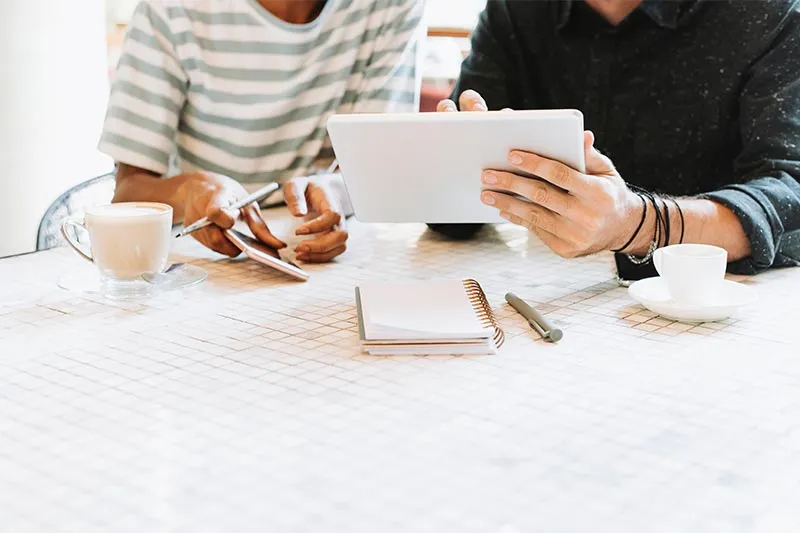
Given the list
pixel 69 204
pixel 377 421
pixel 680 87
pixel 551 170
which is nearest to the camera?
pixel 377 421

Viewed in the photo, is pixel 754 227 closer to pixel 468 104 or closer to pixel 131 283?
pixel 468 104

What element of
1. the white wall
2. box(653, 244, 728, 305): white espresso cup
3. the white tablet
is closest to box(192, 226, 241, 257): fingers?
the white tablet

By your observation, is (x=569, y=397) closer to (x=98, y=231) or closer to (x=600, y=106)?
(x=98, y=231)

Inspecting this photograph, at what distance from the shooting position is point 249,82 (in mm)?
1854

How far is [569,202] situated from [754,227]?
0.97 ft

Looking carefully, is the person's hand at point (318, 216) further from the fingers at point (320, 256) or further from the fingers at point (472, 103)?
the fingers at point (472, 103)

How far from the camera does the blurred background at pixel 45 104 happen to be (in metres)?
2.62

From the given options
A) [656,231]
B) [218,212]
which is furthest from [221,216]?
[656,231]

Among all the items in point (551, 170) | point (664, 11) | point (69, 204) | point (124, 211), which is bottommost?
point (69, 204)

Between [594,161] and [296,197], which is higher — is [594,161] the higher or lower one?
the higher one

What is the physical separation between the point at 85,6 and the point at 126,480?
2.39 metres

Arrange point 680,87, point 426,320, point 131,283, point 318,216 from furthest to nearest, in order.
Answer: point 680,87 < point 318,216 < point 131,283 < point 426,320

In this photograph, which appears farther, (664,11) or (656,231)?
(664,11)

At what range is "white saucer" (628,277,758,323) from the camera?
1.09 meters
